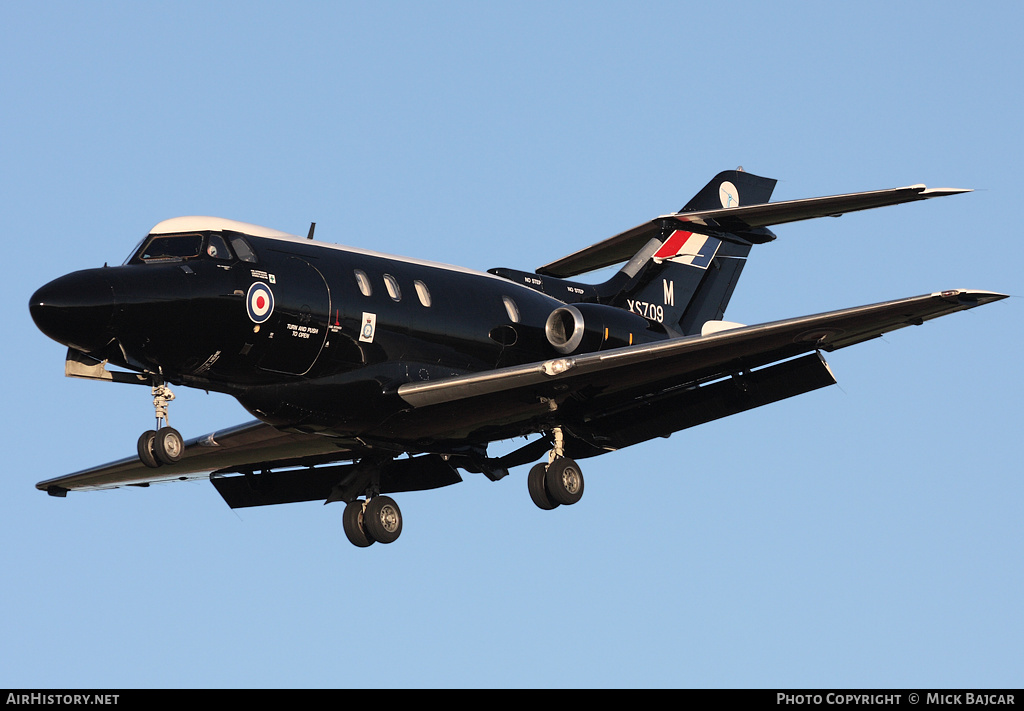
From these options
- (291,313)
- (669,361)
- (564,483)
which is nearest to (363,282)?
(291,313)

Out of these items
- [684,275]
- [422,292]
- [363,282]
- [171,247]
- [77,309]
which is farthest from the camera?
[684,275]

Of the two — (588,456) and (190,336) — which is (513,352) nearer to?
(588,456)

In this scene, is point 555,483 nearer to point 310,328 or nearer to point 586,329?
point 586,329

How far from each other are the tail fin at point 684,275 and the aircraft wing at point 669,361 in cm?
429

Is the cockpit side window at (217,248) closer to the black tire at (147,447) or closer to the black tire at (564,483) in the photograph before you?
the black tire at (147,447)

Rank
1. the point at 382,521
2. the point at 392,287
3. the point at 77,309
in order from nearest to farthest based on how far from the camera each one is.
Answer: the point at 77,309 → the point at 392,287 → the point at 382,521

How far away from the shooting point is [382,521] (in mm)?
26203

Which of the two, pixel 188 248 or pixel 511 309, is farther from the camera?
pixel 511 309

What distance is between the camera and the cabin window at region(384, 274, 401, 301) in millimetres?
24062

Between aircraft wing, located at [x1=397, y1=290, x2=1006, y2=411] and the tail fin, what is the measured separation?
14.1ft

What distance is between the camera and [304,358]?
22875 mm

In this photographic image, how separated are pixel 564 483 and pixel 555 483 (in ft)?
0.47

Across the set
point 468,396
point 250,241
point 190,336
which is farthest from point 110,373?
point 468,396

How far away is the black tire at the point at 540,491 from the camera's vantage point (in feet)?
81.8
